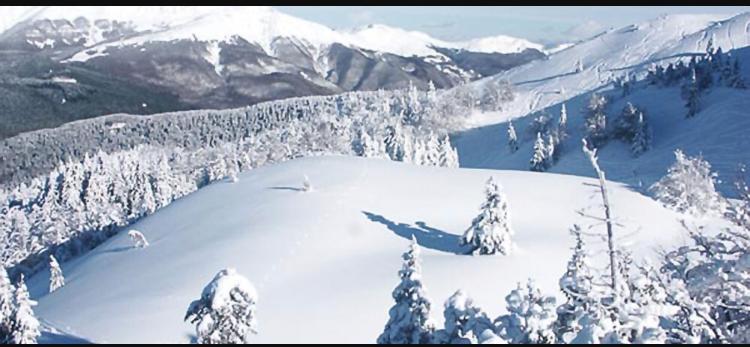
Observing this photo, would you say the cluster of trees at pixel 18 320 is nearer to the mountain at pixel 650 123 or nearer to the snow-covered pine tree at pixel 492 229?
the snow-covered pine tree at pixel 492 229

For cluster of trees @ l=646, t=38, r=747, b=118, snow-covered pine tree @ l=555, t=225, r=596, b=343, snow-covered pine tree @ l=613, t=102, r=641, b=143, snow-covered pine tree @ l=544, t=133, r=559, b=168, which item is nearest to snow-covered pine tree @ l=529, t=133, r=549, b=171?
snow-covered pine tree @ l=544, t=133, r=559, b=168

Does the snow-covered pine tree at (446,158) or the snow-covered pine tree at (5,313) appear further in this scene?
the snow-covered pine tree at (446,158)

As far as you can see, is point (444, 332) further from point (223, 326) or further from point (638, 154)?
point (638, 154)


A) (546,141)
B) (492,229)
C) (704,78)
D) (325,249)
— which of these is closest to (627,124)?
(546,141)

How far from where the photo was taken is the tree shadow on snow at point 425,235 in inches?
1474

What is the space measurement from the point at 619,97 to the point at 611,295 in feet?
466

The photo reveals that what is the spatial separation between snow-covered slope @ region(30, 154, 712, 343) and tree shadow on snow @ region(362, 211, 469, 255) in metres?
0.11

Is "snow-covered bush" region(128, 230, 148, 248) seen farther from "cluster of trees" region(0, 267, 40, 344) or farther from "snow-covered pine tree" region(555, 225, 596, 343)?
"snow-covered pine tree" region(555, 225, 596, 343)

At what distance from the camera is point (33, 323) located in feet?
50.4

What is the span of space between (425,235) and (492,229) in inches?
206

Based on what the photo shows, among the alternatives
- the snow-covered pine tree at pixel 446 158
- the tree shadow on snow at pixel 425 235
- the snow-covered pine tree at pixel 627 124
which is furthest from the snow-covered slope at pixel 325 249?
the snow-covered pine tree at pixel 627 124

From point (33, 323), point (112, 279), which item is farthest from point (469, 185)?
point (33, 323)

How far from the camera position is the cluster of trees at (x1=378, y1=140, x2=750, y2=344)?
444 inches

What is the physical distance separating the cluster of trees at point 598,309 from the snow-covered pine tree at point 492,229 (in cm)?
2012
